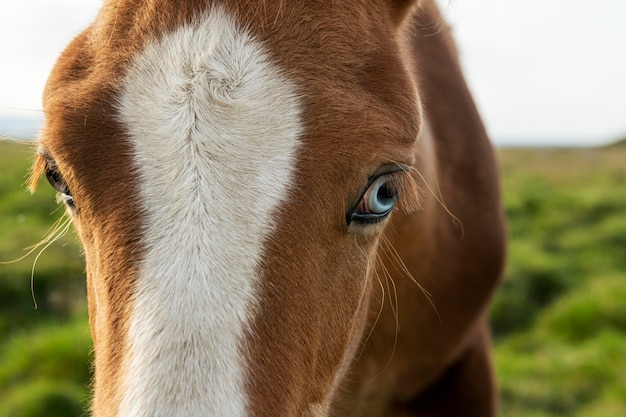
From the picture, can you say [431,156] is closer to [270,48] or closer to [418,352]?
[418,352]

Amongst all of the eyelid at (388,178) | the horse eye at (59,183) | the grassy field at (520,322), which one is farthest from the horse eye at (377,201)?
the grassy field at (520,322)

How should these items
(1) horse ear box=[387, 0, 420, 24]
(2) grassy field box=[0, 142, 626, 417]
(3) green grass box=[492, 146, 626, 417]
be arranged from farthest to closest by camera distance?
(3) green grass box=[492, 146, 626, 417] < (2) grassy field box=[0, 142, 626, 417] < (1) horse ear box=[387, 0, 420, 24]

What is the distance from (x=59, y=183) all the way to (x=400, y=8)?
1.06m

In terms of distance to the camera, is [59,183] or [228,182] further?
[59,183]

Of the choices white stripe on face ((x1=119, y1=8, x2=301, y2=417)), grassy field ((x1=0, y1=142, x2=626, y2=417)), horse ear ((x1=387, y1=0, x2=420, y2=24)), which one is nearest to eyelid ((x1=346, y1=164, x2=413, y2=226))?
white stripe on face ((x1=119, y1=8, x2=301, y2=417))

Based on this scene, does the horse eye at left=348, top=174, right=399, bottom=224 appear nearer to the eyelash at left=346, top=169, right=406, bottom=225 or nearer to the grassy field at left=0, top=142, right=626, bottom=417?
the eyelash at left=346, top=169, right=406, bottom=225

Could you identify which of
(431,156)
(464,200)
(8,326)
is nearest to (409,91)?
(431,156)

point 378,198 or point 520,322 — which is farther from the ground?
point 378,198

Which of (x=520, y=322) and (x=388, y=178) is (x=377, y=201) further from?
(x=520, y=322)

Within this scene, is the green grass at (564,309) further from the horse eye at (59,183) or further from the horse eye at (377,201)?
the horse eye at (59,183)

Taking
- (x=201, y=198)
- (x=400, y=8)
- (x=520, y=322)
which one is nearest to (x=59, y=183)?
(x=201, y=198)

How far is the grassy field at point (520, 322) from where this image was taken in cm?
463

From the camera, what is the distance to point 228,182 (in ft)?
4.86

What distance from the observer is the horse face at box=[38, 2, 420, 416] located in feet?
4.63
